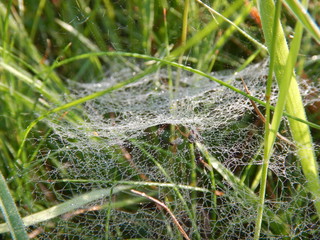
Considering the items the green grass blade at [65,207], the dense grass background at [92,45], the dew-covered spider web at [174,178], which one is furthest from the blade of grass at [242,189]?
the dense grass background at [92,45]

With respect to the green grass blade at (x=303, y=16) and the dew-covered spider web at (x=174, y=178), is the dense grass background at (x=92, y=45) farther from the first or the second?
the green grass blade at (x=303, y=16)

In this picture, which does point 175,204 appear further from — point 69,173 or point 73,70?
point 73,70

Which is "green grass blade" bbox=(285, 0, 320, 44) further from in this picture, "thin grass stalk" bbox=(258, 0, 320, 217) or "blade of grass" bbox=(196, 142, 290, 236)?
"blade of grass" bbox=(196, 142, 290, 236)

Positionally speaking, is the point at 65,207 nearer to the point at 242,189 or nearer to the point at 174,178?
the point at 174,178

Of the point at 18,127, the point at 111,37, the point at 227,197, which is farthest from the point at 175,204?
the point at 111,37

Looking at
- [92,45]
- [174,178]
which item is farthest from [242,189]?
[92,45]

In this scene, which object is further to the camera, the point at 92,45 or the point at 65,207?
the point at 92,45
